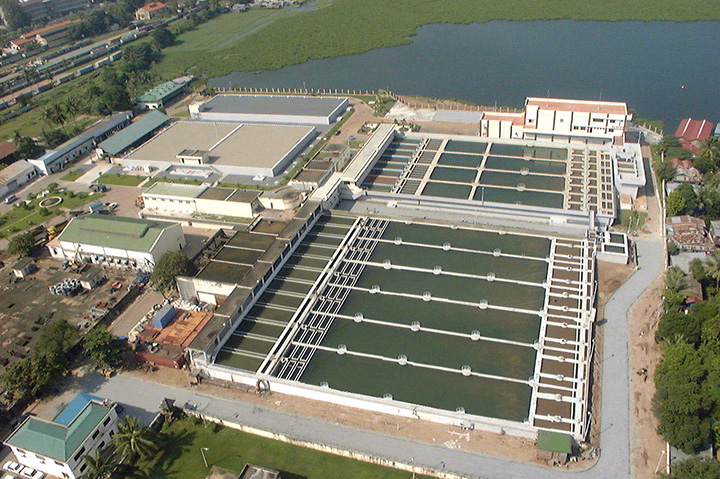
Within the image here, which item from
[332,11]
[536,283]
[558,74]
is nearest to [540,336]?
[536,283]

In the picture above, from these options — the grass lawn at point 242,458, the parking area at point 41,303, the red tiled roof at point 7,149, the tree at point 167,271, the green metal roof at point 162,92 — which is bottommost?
the grass lawn at point 242,458

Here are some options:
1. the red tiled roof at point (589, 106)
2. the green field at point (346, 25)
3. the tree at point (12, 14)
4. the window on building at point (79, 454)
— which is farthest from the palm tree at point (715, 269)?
the tree at point (12, 14)

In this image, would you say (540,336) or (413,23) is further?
(413,23)

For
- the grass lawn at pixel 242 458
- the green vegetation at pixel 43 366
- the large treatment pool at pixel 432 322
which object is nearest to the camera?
the grass lawn at pixel 242 458

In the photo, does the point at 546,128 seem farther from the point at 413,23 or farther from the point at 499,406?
the point at 413,23

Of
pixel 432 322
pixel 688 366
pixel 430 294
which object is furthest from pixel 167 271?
pixel 688 366

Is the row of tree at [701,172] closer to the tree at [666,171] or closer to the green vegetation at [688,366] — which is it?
the tree at [666,171]

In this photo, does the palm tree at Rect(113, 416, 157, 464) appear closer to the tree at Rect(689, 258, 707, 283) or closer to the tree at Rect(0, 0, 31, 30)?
the tree at Rect(689, 258, 707, 283)
